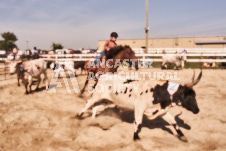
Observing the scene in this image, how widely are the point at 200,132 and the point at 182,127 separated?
438 millimetres

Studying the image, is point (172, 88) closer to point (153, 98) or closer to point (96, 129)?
point (153, 98)

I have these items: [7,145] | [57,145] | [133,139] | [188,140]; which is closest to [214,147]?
[188,140]

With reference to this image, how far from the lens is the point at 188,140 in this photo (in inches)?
160

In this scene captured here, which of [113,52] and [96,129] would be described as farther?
[113,52]

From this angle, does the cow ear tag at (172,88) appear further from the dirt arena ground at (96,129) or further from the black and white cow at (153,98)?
the dirt arena ground at (96,129)

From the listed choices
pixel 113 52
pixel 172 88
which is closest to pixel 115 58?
pixel 113 52

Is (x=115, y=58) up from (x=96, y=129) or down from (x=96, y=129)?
up

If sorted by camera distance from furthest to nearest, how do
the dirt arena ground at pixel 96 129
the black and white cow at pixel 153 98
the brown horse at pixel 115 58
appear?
the brown horse at pixel 115 58 < the black and white cow at pixel 153 98 < the dirt arena ground at pixel 96 129

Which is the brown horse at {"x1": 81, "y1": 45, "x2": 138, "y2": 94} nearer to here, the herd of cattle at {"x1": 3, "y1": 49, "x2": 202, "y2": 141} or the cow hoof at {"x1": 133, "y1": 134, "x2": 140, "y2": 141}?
the herd of cattle at {"x1": 3, "y1": 49, "x2": 202, "y2": 141}

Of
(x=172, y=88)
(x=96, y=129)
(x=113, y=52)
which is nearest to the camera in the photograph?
(x=172, y=88)

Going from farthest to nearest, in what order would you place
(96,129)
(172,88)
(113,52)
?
(113,52) → (96,129) → (172,88)

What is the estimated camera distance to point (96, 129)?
456 cm

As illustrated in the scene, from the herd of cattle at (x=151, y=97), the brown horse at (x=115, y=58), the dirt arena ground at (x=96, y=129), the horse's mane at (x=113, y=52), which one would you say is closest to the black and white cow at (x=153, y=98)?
the herd of cattle at (x=151, y=97)

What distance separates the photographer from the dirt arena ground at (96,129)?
3.81 metres
